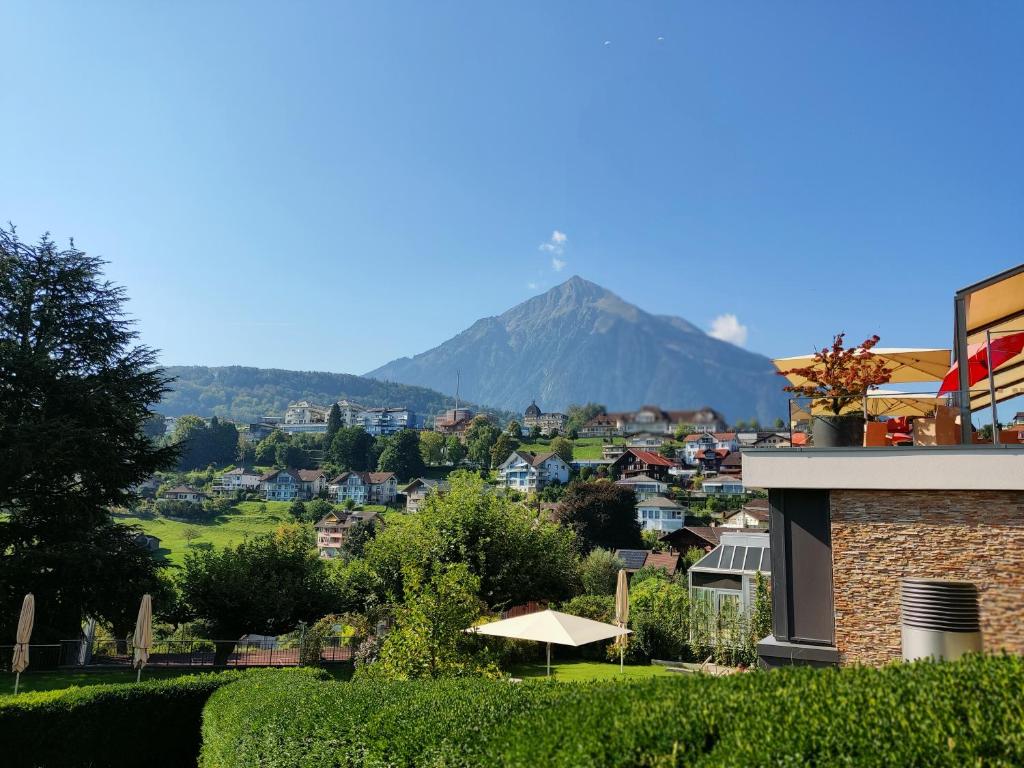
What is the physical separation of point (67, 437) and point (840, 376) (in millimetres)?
17961

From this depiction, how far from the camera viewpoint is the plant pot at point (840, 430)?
8.62 m

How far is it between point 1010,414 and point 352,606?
1843 centimetres

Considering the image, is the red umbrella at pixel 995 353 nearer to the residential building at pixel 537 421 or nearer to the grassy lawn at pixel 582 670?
the grassy lawn at pixel 582 670

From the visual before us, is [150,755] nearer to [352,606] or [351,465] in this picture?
[352,606]

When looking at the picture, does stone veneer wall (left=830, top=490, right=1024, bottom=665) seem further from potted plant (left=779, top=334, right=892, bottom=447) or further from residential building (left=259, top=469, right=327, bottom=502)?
residential building (left=259, top=469, right=327, bottom=502)

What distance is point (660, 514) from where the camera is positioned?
71500 mm

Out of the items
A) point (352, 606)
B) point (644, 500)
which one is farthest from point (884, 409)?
point (644, 500)

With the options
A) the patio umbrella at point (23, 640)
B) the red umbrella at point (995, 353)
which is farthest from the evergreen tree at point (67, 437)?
the red umbrella at point (995, 353)

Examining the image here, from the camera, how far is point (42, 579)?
56.7ft

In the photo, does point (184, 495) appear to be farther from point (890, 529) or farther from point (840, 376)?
point (890, 529)

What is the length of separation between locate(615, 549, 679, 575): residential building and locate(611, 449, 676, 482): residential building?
22.5 ft

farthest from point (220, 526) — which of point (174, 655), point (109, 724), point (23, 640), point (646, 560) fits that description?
point (109, 724)

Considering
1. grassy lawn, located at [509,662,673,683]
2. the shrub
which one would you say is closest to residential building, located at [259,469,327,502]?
grassy lawn, located at [509,662,673,683]

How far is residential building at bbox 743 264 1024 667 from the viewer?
24.4 feet
